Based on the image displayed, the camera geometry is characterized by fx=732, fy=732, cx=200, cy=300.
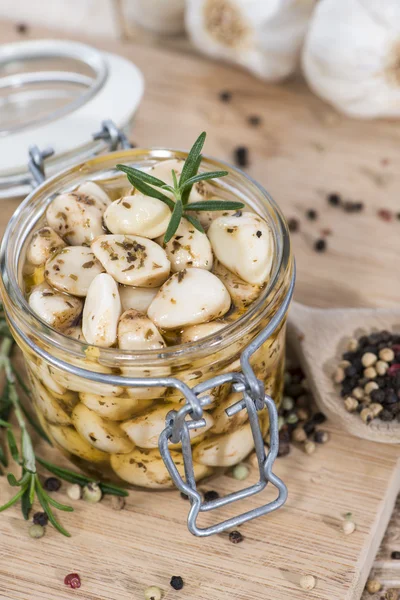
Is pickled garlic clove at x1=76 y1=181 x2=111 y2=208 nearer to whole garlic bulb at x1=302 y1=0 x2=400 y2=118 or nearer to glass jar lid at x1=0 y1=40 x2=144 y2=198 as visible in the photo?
glass jar lid at x1=0 y1=40 x2=144 y2=198

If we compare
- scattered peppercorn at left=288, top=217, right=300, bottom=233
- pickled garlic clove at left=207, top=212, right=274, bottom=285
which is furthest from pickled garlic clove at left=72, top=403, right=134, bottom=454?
scattered peppercorn at left=288, top=217, right=300, bottom=233

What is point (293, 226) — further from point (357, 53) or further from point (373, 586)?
point (373, 586)

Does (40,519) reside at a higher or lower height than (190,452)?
lower

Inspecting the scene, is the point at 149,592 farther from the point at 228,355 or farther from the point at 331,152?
the point at 331,152

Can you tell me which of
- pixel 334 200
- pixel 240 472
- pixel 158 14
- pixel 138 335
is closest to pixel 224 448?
pixel 240 472

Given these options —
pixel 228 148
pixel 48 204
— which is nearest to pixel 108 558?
pixel 48 204

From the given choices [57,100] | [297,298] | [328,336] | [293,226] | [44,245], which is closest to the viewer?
[44,245]

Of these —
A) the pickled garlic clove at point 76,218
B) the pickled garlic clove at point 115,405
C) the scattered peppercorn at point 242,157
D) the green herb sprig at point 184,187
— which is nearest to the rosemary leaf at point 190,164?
the green herb sprig at point 184,187
